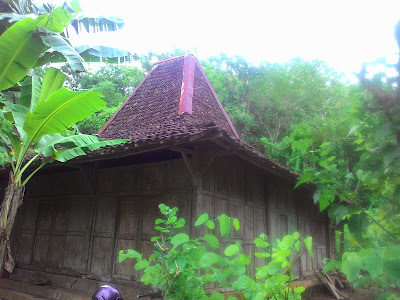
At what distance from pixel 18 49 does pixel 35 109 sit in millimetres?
1543

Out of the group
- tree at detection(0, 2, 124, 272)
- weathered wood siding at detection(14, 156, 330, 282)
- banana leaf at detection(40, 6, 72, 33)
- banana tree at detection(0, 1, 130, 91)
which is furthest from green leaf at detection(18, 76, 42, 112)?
weathered wood siding at detection(14, 156, 330, 282)

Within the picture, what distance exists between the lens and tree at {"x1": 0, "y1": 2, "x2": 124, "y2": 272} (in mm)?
4125

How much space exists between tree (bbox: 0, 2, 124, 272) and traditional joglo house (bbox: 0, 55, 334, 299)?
72 centimetres

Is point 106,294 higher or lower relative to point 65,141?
lower

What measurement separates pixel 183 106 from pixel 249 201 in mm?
2506

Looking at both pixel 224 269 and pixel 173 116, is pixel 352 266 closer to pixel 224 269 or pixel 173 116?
pixel 224 269

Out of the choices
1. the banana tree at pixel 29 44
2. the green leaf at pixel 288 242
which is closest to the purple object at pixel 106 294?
the green leaf at pixel 288 242

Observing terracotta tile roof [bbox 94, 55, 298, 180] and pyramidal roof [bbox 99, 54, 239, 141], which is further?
pyramidal roof [bbox 99, 54, 239, 141]

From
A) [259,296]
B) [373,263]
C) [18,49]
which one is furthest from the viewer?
[18,49]

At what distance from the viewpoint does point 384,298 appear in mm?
1320

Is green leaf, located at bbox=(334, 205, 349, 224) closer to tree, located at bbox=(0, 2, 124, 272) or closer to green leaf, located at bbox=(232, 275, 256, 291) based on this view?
green leaf, located at bbox=(232, 275, 256, 291)

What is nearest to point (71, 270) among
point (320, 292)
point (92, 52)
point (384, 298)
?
point (92, 52)

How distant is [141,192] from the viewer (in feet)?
19.5

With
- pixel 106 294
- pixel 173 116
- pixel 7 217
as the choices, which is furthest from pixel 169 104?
pixel 106 294
